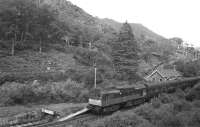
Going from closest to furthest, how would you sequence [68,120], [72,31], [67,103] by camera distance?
[68,120], [67,103], [72,31]

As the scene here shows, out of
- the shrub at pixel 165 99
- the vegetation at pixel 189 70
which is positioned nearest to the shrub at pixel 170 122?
the shrub at pixel 165 99

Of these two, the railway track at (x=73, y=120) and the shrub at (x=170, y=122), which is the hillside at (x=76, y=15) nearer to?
the railway track at (x=73, y=120)

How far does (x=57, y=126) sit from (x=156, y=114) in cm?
1057

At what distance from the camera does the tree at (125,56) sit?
140 feet

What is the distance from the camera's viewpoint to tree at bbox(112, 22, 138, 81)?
42.5 metres

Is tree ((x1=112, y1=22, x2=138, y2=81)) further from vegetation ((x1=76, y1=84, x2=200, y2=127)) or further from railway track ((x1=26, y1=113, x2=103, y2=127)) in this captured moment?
railway track ((x1=26, y1=113, x2=103, y2=127))

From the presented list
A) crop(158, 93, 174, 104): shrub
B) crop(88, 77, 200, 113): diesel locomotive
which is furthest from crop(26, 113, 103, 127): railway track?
crop(158, 93, 174, 104): shrub

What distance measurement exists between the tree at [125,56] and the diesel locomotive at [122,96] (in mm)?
8965

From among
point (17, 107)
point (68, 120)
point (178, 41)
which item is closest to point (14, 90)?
point (17, 107)

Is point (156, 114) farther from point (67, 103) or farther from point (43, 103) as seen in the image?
point (43, 103)

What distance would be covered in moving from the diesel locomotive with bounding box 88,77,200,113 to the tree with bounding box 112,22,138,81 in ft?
29.4

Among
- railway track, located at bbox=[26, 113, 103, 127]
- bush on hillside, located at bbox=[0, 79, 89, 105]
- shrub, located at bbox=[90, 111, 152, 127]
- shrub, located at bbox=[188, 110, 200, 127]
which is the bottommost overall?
railway track, located at bbox=[26, 113, 103, 127]

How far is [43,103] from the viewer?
27078mm

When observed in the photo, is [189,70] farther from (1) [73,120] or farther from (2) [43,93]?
(1) [73,120]
